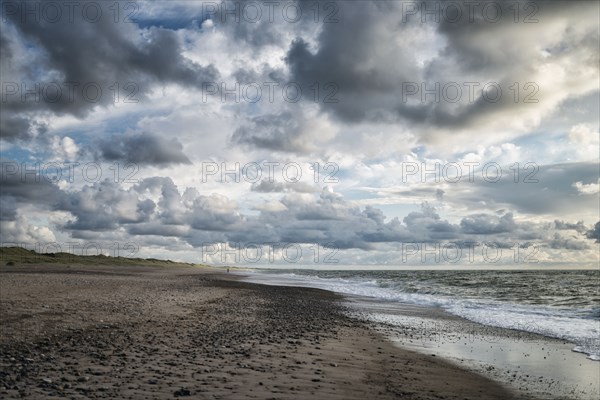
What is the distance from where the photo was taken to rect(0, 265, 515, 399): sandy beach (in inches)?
375

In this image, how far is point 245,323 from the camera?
2027 cm

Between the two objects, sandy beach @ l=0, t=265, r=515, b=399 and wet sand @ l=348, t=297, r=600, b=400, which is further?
wet sand @ l=348, t=297, r=600, b=400

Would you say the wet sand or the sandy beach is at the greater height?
the sandy beach

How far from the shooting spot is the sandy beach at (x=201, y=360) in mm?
9531

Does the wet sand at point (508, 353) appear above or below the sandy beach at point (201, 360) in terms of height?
below

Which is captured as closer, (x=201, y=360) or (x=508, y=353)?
(x=201, y=360)

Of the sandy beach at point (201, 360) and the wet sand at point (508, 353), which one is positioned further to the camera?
the wet sand at point (508, 353)

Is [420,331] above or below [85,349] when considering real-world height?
below

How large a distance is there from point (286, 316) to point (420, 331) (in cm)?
744

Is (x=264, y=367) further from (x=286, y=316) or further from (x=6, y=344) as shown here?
(x=286, y=316)

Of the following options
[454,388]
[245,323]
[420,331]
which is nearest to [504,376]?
[454,388]

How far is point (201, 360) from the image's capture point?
12156mm

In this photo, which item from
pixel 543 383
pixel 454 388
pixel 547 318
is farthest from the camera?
pixel 547 318

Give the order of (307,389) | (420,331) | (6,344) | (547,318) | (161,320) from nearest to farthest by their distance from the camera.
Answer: (307,389), (6,344), (161,320), (420,331), (547,318)
